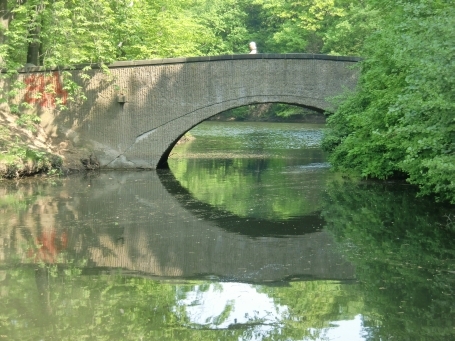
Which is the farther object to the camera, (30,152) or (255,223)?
(30,152)

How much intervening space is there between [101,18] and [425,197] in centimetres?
919

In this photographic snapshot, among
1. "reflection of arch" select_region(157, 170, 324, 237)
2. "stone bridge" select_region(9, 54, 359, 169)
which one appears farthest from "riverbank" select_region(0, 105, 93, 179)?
"reflection of arch" select_region(157, 170, 324, 237)

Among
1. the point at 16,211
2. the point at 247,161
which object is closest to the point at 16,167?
the point at 16,211

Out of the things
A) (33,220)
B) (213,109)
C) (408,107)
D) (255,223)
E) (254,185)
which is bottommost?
(33,220)

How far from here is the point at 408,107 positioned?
36.8ft

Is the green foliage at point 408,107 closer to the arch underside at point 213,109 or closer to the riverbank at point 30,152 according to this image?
the arch underside at point 213,109

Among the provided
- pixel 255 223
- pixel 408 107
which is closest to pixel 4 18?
pixel 255 223

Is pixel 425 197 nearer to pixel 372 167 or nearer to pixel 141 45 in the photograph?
pixel 372 167

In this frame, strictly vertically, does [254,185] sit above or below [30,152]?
below

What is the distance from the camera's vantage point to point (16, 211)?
13250mm

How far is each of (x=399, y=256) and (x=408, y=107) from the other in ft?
8.48

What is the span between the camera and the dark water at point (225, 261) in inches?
279

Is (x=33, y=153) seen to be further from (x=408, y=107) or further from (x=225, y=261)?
(x=408, y=107)

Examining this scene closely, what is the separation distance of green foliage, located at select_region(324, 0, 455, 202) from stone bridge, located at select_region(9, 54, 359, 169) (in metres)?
1.89
